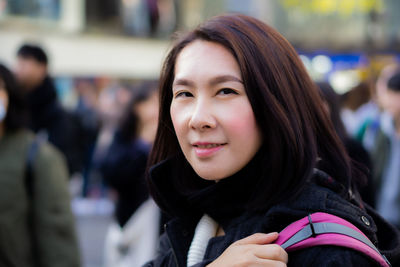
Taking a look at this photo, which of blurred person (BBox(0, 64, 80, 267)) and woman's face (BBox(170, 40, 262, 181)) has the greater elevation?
Result: woman's face (BBox(170, 40, 262, 181))

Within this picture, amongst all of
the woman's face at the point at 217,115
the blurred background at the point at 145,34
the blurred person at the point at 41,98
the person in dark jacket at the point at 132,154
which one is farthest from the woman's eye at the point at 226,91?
the blurred background at the point at 145,34

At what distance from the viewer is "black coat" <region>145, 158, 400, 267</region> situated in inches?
48.5

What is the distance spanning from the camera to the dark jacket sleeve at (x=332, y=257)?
121 cm

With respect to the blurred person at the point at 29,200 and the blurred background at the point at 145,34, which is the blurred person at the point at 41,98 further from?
the blurred background at the point at 145,34

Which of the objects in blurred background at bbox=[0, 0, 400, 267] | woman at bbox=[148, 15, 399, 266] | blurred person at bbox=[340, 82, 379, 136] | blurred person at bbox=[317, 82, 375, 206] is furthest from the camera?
blurred background at bbox=[0, 0, 400, 267]

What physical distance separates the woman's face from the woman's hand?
219 millimetres

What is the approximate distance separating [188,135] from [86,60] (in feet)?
45.4

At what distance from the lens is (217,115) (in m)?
1.41

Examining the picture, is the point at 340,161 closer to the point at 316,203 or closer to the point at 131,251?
the point at 316,203

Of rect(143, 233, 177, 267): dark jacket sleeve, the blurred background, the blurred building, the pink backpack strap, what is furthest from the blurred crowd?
the blurred building

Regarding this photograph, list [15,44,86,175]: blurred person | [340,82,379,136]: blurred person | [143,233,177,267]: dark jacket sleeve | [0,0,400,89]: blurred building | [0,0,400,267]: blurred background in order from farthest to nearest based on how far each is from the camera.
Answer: [0,0,400,89]: blurred building → [0,0,400,267]: blurred background → [340,82,379,136]: blurred person → [15,44,86,175]: blurred person → [143,233,177,267]: dark jacket sleeve

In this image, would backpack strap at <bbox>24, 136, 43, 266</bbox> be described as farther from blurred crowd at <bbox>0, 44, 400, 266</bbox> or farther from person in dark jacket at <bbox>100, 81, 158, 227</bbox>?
person in dark jacket at <bbox>100, 81, 158, 227</bbox>

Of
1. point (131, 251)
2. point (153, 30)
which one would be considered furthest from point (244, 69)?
point (153, 30)

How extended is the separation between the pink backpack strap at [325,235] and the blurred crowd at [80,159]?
44cm
